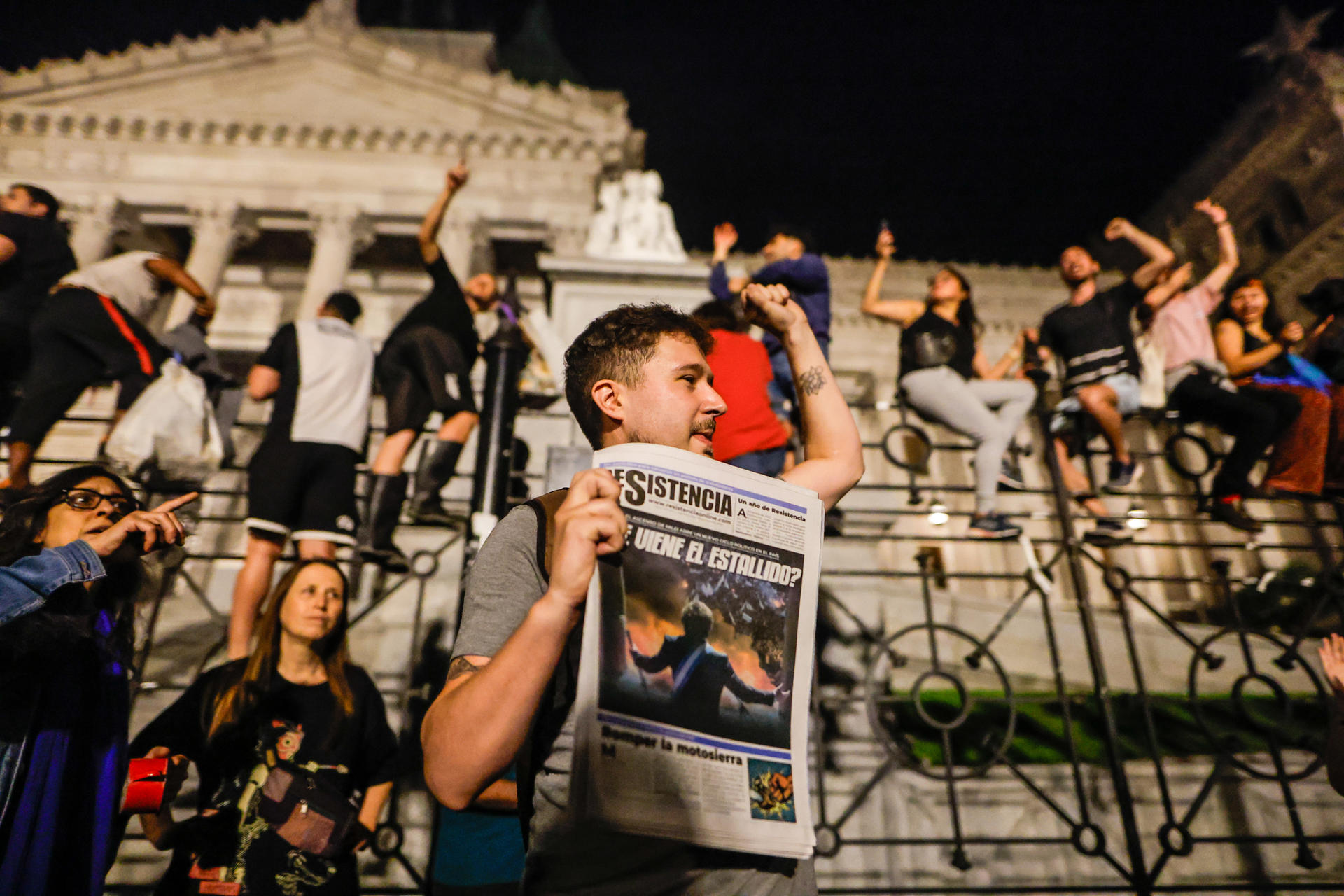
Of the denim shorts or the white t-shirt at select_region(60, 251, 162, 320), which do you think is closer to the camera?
the white t-shirt at select_region(60, 251, 162, 320)

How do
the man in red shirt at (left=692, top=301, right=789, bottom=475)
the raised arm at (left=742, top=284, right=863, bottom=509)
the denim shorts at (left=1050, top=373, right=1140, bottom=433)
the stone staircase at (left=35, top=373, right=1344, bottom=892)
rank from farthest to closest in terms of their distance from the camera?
the denim shorts at (left=1050, top=373, right=1140, bottom=433), the man in red shirt at (left=692, top=301, right=789, bottom=475), the stone staircase at (left=35, top=373, right=1344, bottom=892), the raised arm at (left=742, top=284, right=863, bottom=509)

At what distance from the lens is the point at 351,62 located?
25047mm

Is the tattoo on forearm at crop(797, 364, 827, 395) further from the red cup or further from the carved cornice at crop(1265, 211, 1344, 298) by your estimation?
the carved cornice at crop(1265, 211, 1344, 298)

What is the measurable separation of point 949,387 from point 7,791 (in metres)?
5.21

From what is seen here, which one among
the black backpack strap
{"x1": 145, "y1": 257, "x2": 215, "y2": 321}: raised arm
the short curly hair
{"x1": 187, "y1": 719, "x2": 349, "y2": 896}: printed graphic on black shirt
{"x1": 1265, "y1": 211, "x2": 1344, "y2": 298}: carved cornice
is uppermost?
{"x1": 1265, "y1": 211, "x2": 1344, "y2": 298}: carved cornice

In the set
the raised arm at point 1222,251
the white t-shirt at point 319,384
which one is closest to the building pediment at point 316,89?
the raised arm at point 1222,251

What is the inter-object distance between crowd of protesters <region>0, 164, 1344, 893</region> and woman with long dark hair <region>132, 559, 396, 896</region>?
10mm

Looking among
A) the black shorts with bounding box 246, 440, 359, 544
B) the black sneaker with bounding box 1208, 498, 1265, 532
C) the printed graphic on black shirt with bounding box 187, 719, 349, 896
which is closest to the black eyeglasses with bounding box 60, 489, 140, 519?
the printed graphic on black shirt with bounding box 187, 719, 349, 896

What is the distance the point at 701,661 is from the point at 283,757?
2.42 metres

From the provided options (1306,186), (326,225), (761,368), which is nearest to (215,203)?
(326,225)

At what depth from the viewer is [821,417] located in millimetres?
1993

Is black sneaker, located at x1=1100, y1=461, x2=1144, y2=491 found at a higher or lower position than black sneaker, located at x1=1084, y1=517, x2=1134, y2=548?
higher

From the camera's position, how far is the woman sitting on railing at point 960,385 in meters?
5.21

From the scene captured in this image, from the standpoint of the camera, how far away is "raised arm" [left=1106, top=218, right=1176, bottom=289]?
5.59 m
